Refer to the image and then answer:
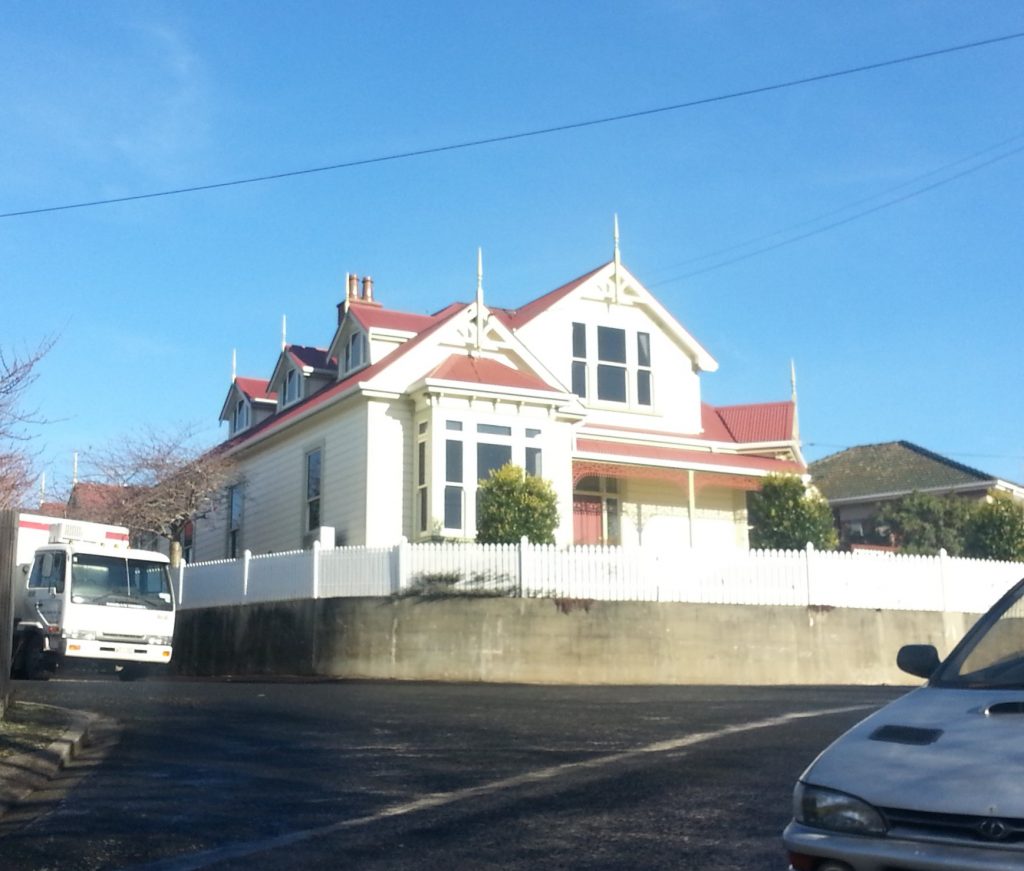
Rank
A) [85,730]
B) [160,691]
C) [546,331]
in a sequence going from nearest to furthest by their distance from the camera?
[85,730]
[160,691]
[546,331]

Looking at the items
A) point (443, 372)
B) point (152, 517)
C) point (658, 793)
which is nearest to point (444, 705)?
point (658, 793)

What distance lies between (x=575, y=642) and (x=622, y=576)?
1471 mm

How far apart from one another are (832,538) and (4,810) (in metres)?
22.3

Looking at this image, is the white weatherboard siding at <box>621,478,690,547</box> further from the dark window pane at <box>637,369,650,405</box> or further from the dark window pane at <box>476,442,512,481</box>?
the dark window pane at <box>476,442,512,481</box>

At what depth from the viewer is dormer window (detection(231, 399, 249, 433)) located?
37062mm

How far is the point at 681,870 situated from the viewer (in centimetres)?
698

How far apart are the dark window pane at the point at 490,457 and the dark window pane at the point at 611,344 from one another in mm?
5414

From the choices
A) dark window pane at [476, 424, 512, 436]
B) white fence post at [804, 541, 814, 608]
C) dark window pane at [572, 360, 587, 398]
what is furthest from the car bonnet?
dark window pane at [572, 360, 587, 398]

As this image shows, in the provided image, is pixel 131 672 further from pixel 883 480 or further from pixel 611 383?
pixel 883 480

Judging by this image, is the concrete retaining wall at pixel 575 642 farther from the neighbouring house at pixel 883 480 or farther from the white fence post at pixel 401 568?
the neighbouring house at pixel 883 480

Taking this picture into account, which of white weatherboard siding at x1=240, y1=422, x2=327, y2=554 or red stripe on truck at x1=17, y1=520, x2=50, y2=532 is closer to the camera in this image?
red stripe on truck at x1=17, y1=520, x2=50, y2=532

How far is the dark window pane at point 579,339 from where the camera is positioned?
1238 inches

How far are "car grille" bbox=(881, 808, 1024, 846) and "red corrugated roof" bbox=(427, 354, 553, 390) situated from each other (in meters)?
22.2

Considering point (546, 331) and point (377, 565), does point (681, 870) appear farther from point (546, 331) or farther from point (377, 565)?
point (546, 331)
